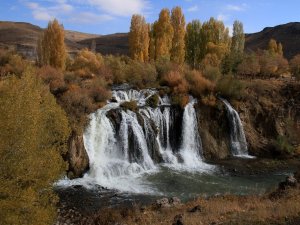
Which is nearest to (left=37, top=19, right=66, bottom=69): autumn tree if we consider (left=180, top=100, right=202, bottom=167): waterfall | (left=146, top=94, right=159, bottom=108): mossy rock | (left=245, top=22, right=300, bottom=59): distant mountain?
(left=146, top=94, right=159, bottom=108): mossy rock

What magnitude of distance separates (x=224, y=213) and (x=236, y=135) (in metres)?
18.4

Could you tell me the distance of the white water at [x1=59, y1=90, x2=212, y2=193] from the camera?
77.2 feet

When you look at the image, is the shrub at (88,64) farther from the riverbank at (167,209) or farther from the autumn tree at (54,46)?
the riverbank at (167,209)

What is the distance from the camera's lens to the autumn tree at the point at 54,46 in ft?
127

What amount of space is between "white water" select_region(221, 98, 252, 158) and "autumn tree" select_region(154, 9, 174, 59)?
15.9 metres

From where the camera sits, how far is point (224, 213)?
14.5m

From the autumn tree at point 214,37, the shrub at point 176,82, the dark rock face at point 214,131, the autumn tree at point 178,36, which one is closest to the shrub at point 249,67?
the autumn tree at point 214,37

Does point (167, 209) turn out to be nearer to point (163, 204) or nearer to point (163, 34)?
point (163, 204)

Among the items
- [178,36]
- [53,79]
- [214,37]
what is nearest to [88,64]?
[53,79]

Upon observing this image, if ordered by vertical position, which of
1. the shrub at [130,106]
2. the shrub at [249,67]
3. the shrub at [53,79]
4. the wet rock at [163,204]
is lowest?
the wet rock at [163,204]

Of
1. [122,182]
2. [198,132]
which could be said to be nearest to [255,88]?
[198,132]

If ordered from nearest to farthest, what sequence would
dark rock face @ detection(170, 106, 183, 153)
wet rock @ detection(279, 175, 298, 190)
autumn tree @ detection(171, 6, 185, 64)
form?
wet rock @ detection(279, 175, 298, 190), dark rock face @ detection(170, 106, 183, 153), autumn tree @ detection(171, 6, 185, 64)

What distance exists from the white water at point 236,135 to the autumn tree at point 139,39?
49.6 feet

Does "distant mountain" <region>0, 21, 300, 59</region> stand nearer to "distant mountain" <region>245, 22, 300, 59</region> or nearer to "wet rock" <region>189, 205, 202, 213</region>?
"distant mountain" <region>245, 22, 300, 59</region>
